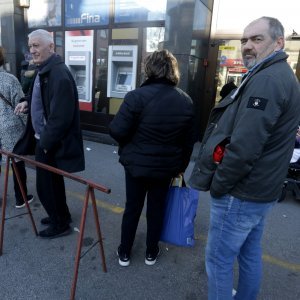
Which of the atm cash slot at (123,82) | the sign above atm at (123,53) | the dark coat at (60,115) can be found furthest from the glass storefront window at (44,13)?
the dark coat at (60,115)

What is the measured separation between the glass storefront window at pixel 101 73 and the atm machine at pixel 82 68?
0.24 metres

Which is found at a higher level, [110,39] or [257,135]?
[110,39]

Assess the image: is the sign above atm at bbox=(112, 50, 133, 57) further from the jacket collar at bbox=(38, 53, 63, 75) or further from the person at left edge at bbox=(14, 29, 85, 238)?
the jacket collar at bbox=(38, 53, 63, 75)

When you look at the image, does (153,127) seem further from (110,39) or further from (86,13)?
(86,13)

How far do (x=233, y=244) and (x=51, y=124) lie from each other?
1.74m

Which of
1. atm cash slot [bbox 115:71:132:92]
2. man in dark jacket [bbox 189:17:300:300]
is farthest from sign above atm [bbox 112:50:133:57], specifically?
man in dark jacket [bbox 189:17:300:300]

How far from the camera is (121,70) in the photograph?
6.88 m

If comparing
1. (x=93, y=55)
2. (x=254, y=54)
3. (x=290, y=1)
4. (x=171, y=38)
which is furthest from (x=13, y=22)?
(x=254, y=54)

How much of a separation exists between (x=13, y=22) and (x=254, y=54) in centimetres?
785

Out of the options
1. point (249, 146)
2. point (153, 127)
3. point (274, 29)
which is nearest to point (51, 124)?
point (153, 127)

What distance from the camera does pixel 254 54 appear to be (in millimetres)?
1550

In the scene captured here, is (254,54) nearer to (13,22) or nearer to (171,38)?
(171,38)

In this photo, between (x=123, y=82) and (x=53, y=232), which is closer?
(x=53, y=232)

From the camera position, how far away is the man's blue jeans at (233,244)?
1.64m
